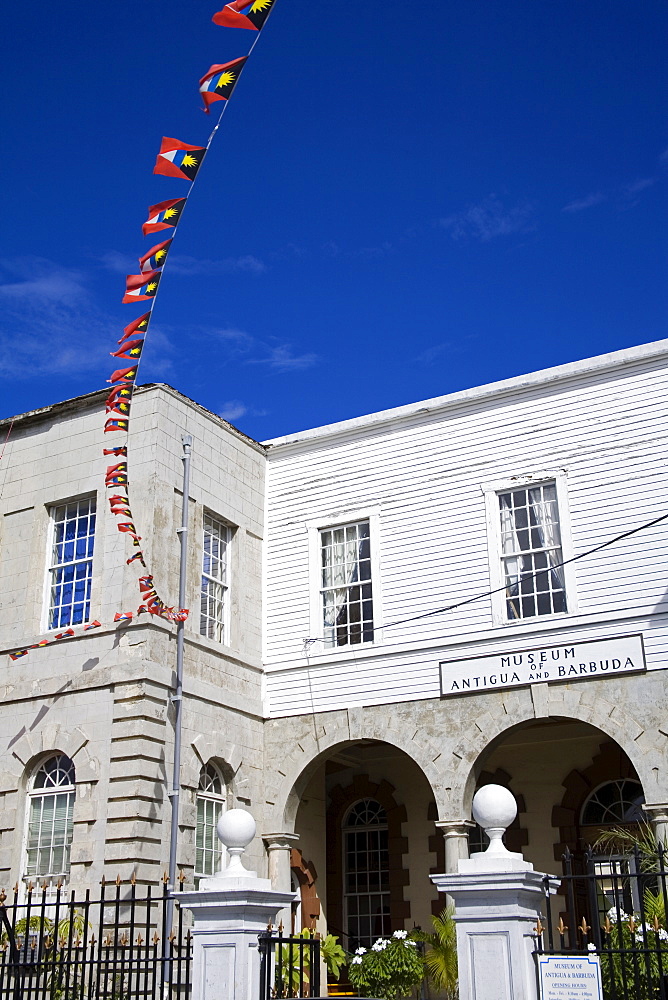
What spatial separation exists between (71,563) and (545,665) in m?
6.62

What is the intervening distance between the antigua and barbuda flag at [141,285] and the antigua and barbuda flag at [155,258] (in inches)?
2.8

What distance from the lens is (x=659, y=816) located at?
1298 centimetres

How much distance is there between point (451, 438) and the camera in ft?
52.1

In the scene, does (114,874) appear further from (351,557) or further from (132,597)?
(351,557)

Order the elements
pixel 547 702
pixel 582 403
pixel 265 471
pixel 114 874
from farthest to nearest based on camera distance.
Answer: pixel 265 471, pixel 582 403, pixel 547 702, pixel 114 874

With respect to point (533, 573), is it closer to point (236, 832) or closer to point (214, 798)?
point (214, 798)

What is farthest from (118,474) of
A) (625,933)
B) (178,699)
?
(625,933)

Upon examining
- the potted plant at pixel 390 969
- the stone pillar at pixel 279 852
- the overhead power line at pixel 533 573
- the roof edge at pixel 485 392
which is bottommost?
the potted plant at pixel 390 969

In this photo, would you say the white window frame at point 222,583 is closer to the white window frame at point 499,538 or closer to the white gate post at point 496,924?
the white window frame at point 499,538

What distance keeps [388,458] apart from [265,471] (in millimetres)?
2208

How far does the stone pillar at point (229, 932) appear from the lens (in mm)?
7832

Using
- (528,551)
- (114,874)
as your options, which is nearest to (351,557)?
(528,551)

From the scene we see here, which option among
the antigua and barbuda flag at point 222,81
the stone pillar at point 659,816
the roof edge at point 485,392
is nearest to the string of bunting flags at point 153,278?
the antigua and barbuda flag at point 222,81

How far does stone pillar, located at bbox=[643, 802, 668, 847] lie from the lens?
42.4 ft
